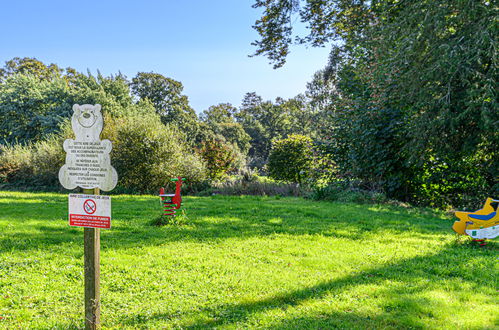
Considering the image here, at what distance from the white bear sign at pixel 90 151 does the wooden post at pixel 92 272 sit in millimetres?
134

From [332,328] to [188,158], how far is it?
1393cm

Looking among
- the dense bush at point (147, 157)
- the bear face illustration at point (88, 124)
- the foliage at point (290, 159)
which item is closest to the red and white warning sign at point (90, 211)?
the bear face illustration at point (88, 124)

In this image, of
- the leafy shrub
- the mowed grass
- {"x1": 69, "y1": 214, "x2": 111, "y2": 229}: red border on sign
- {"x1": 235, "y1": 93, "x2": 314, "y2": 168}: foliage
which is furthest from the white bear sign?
{"x1": 235, "y1": 93, "x2": 314, "y2": 168}: foliage

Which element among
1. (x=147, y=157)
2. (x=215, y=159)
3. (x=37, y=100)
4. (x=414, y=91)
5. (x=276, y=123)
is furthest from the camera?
(x=276, y=123)

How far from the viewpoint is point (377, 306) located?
382 centimetres

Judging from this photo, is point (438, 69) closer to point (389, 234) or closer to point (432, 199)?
point (389, 234)

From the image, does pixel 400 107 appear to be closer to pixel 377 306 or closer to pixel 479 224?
pixel 479 224

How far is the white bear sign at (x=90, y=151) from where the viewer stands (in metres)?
3.05

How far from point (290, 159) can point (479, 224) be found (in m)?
13.1

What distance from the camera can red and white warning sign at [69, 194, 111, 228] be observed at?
304 cm

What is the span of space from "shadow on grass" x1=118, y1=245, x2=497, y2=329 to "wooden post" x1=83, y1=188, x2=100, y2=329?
1.10 feet

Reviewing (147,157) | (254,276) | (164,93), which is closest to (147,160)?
Result: (147,157)

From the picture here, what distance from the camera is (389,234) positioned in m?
7.19

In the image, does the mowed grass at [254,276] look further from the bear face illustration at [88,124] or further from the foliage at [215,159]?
the foliage at [215,159]
